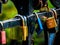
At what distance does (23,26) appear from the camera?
161 cm

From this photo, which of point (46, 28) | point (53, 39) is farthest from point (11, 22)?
point (53, 39)

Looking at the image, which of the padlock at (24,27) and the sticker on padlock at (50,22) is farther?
the sticker on padlock at (50,22)

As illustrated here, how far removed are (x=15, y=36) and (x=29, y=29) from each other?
12 cm

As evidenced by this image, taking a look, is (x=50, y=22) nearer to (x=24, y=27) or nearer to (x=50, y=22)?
(x=50, y=22)

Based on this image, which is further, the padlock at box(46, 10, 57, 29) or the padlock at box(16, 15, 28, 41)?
the padlock at box(46, 10, 57, 29)

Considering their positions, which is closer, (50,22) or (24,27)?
(24,27)

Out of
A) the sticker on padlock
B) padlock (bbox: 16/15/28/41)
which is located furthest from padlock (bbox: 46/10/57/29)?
padlock (bbox: 16/15/28/41)

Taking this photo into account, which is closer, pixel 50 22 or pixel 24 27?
pixel 24 27

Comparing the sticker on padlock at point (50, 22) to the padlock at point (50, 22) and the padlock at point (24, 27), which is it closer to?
the padlock at point (50, 22)

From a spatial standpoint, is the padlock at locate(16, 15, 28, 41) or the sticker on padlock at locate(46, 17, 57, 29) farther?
the sticker on padlock at locate(46, 17, 57, 29)

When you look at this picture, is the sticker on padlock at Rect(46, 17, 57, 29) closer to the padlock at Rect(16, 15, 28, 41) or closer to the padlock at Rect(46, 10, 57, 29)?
the padlock at Rect(46, 10, 57, 29)

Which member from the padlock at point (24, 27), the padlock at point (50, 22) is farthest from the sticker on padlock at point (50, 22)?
the padlock at point (24, 27)

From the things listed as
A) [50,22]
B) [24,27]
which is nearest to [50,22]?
[50,22]

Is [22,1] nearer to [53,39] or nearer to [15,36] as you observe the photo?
[15,36]
